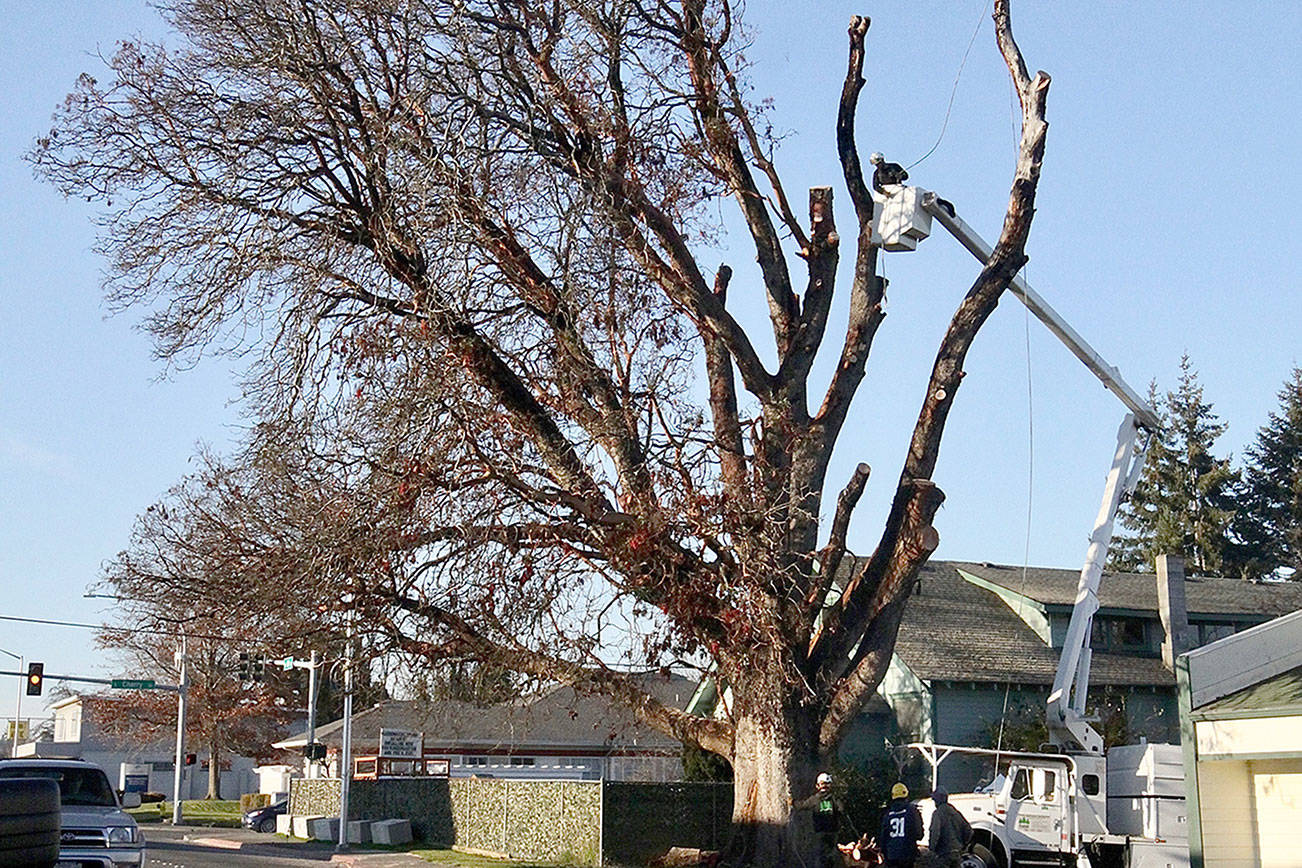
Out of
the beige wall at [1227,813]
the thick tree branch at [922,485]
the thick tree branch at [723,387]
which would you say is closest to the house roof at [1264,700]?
the beige wall at [1227,813]

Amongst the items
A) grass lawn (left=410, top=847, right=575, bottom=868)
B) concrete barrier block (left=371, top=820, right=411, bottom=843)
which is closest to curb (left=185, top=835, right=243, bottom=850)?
concrete barrier block (left=371, top=820, right=411, bottom=843)

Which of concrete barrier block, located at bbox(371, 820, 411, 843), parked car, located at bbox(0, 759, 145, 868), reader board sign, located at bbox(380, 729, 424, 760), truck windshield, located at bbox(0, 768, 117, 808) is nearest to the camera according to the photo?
parked car, located at bbox(0, 759, 145, 868)

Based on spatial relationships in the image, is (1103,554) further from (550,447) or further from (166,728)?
(166,728)

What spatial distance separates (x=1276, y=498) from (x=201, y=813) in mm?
55245

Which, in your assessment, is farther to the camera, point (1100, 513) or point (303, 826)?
point (303, 826)

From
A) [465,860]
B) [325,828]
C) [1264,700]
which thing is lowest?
[325,828]

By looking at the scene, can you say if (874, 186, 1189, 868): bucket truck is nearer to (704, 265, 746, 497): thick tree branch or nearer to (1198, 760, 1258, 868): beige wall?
(1198, 760, 1258, 868): beige wall

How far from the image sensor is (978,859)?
22688 mm

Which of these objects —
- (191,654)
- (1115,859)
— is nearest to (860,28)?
(1115,859)

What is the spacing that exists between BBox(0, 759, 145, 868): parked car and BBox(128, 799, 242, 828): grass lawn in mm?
32245

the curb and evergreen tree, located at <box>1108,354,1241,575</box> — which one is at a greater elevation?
evergreen tree, located at <box>1108,354,1241,575</box>

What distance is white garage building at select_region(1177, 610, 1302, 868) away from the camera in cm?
1950

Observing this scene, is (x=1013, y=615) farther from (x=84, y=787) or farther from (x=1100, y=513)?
(x=84, y=787)

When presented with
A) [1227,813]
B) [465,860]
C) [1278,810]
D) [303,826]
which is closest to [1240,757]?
[1278,810]
